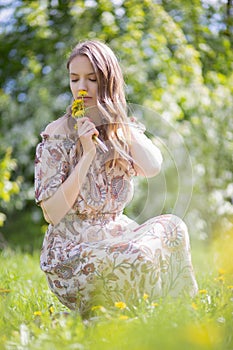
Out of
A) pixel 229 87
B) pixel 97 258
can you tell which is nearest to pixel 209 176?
pixel 229 87

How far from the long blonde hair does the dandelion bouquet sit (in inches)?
2.4

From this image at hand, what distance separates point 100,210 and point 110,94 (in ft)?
1.41

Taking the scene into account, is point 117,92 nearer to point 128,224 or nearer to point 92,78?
point 92,78

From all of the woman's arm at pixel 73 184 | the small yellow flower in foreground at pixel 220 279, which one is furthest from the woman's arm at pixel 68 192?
the small yellow flower in foreground at pixel 220 279

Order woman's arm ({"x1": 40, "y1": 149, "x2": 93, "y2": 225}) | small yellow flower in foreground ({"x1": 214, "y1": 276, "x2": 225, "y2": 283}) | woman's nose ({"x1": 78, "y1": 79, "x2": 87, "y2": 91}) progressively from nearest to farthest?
woman's arm ({"x1": 40, "y1": 149, "x2": 93, "y2": 225}) < woman's nose ({"x1": 78, "y1": 79, "x2": 87, "y2": 91}) < small yellow flower in foreground ({"x1": 214, "y1": 276, "x2": 225, "y2": 283})

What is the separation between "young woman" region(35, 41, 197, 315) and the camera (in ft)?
6.89

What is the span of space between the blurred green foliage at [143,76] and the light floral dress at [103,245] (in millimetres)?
3138

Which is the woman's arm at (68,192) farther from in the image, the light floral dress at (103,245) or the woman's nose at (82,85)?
the woman's nose at (82,85)

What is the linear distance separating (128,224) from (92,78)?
545mm

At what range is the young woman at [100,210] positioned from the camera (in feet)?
6.89

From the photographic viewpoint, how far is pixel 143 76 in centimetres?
583

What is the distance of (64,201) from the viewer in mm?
2219

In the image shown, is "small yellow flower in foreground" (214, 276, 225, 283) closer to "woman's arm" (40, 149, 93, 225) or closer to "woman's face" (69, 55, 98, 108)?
"woman's arm" (40, 149, 93, 225)

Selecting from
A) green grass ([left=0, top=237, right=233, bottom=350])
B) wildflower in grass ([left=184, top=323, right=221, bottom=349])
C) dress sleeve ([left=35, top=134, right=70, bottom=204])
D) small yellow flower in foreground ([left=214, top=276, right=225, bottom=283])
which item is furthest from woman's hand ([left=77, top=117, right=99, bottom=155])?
wildflower in grass ([left=184, top=323, right=221, bottom=349])
